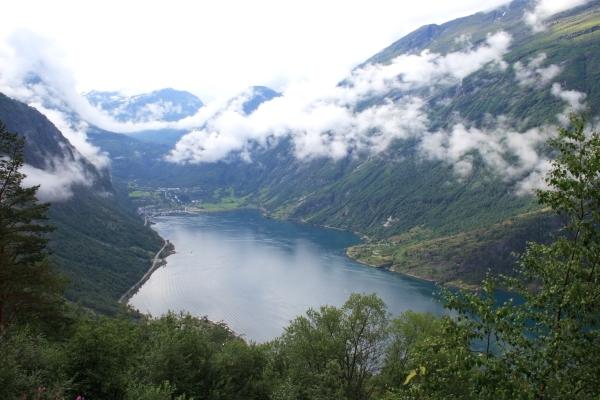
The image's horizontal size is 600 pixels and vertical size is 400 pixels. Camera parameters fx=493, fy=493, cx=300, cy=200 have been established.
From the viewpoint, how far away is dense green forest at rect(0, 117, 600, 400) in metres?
11.8

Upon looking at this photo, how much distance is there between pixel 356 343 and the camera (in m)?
42.2

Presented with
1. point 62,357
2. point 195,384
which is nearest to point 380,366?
point 195,384

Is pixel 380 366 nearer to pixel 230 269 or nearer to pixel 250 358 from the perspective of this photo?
pixel 250 358

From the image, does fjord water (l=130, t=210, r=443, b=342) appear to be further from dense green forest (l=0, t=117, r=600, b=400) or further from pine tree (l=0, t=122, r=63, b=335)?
pine tree (l=0, t=122, r=63, b=335)

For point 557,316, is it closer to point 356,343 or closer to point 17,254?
point 17,254

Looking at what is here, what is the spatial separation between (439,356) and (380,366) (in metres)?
36.2

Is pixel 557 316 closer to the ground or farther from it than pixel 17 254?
farther from it

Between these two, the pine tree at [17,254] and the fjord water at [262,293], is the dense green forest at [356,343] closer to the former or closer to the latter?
the pine tree at [17,254]

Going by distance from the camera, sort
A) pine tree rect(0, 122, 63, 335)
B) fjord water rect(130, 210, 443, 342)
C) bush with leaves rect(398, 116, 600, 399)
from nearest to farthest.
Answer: bush with leaves rect(398, 116, 600, 399) < pine tree rect(0, 122, 63, 335) < fjord water rect(130, 210, 443, 342)

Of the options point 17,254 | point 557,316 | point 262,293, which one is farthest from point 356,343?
point 262,293

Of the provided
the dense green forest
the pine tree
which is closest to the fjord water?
the dense green forest

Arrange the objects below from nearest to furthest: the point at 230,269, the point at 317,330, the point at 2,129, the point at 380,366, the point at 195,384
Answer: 1. the point at 2,129
2. the point at 195,384
3. the point at 317,330
4. the point at 380,366
5. the point at 230,269

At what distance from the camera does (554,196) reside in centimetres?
1234

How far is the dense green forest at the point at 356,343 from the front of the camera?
11.8m
